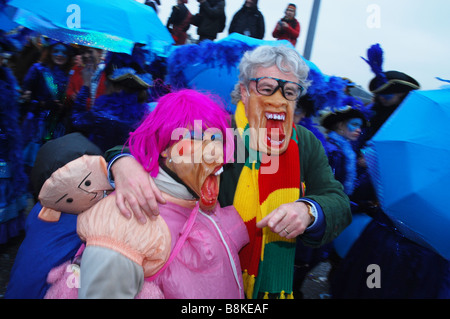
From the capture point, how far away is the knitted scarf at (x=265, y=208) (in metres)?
1.53

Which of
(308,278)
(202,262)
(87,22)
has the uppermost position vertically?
(87,22)

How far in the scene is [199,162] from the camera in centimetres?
115

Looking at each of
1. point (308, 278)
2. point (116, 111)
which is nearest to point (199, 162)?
point (116, 111)

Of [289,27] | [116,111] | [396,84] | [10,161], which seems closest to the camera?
[116,111]

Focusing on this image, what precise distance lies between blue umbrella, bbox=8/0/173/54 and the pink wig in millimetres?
2489

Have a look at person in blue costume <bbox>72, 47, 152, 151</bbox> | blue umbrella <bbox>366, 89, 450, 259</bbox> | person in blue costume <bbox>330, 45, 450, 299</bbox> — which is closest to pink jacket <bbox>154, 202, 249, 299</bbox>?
blue umbrella <bbox>366, 89, 450, 259</bbox>

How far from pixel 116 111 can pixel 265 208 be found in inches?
62.4

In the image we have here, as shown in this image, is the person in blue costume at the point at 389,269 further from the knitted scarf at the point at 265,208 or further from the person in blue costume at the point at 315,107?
the knitted scarf at the point at 265,208

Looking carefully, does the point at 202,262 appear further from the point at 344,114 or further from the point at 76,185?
the point at 344,114

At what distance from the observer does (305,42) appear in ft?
14.4

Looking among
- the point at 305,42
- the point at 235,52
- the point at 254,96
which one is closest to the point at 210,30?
the point at 305,42

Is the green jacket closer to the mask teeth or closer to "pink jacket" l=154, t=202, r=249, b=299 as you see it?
the mask teeth

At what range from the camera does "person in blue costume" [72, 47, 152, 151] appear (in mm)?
2492
